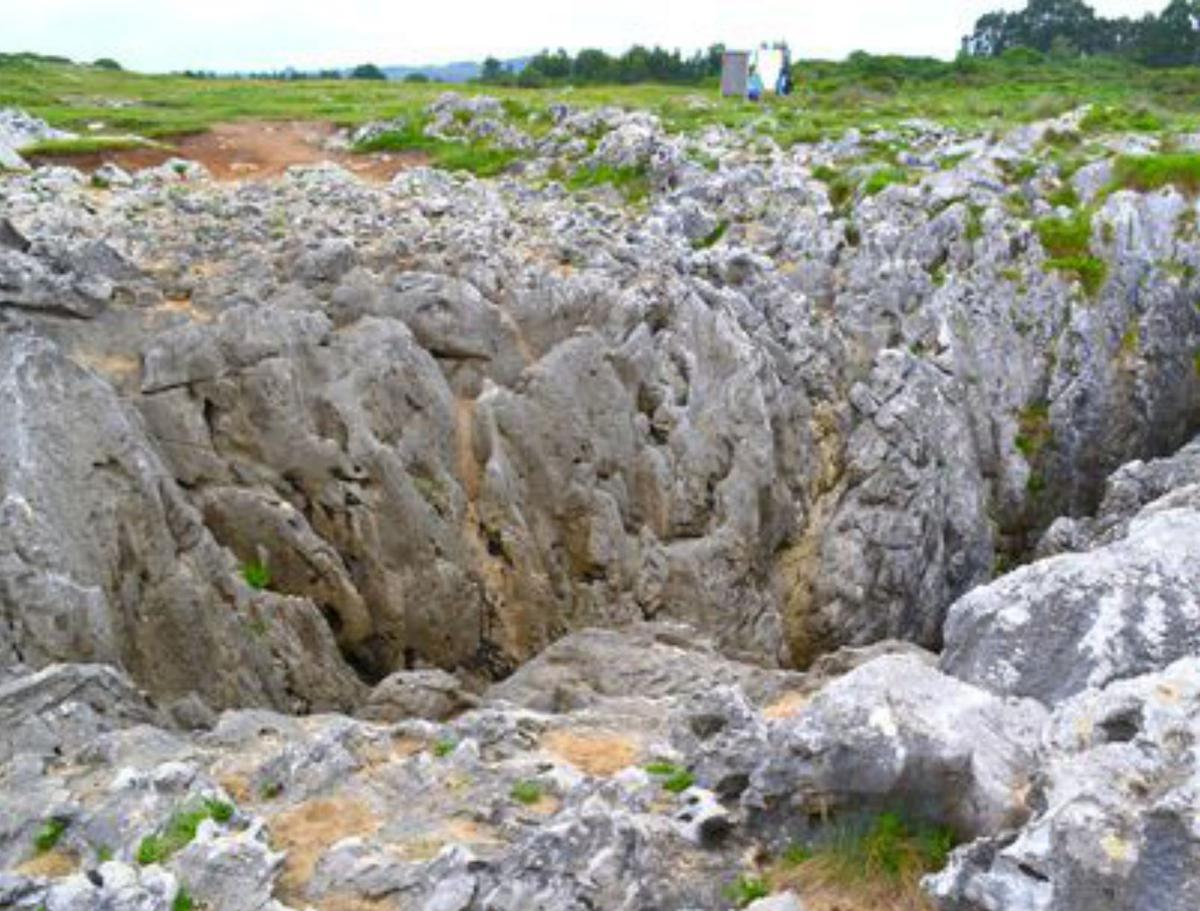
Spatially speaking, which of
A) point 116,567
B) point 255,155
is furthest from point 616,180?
point 116,567

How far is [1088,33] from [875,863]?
4758 inches

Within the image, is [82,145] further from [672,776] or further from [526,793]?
[672,776]

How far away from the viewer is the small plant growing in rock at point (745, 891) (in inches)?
472

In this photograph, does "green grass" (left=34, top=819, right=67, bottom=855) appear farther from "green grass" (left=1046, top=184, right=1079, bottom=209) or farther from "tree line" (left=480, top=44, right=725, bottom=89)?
"tree line" (left=480, top=44, right=725, bottom=89)

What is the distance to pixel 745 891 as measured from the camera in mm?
12039

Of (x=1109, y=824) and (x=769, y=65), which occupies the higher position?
(x=769, y=65)

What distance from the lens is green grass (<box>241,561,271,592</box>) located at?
914 inches

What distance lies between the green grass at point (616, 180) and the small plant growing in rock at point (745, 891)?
113ft

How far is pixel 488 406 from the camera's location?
27547 millimetres

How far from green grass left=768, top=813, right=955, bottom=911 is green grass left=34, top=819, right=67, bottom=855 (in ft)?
25.7

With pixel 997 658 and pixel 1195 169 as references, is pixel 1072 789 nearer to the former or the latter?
pixel 997 658

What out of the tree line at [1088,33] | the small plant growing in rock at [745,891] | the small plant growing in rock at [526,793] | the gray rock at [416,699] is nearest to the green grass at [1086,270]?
the gray rock at [416,699]

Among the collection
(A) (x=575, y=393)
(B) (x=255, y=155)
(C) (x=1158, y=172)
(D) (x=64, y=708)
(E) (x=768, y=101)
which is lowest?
(D) (x=64, y=708)

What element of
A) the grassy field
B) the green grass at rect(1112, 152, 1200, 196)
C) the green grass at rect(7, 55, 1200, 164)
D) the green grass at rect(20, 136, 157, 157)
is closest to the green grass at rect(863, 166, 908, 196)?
the green grass at rect(7, 55, 1200, 164)
